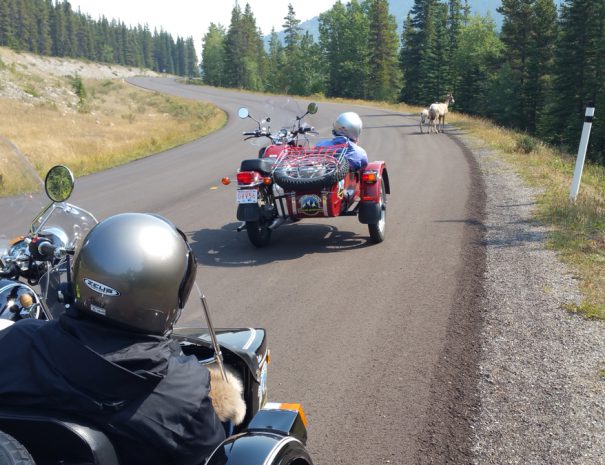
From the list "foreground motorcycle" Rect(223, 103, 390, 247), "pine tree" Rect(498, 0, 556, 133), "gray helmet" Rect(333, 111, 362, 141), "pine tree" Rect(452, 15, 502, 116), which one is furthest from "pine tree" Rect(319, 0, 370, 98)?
"foreground motorcycle" Rect(223, 103, 390, 247)

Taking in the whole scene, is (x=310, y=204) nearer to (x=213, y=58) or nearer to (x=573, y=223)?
(x=573, y=223)

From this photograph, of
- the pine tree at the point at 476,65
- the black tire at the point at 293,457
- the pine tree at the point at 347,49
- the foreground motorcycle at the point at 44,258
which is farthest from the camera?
the pine tree at the point at 347,49

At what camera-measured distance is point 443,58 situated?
233ft

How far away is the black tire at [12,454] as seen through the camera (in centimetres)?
161

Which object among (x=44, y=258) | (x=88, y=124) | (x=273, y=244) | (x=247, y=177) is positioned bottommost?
(x=88, y=124)

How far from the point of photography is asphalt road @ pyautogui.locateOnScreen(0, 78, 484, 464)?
377cm

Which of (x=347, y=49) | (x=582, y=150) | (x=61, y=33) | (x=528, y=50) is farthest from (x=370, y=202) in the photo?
(x=61, y=33)

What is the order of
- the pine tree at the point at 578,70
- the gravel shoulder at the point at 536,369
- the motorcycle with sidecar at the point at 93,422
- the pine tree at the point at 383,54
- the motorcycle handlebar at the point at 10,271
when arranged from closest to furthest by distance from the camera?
the motorcycle with sidecar at the point at 93,422
the motorcycle handlebar at the point at 10,271
the gravel shoulder at the point at 536,369
the pine tree at the point at 578,70
the pine tree at the point at 383,54

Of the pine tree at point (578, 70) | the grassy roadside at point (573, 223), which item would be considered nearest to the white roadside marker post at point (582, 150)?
the grassy roadside at point (573, 223)

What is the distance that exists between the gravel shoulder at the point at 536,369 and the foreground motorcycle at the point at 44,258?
2.52 metres

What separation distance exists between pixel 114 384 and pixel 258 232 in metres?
5.96

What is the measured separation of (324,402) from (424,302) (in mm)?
2079

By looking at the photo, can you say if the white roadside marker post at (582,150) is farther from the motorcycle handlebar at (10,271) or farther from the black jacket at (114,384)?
the black jacket at (114,384)

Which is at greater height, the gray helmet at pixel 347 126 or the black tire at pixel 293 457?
the gray helmet at pixel 347 126
